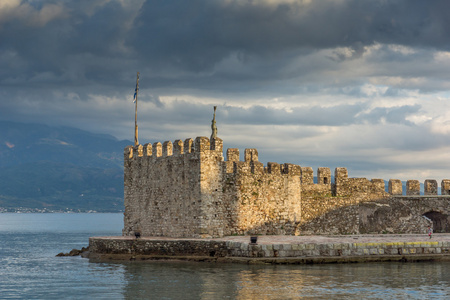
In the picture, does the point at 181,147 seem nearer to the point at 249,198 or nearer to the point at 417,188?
the point at 249,198

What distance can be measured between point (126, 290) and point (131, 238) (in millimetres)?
11294

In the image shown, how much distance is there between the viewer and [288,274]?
3359cm

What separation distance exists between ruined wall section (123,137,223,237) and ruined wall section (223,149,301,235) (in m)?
1.45

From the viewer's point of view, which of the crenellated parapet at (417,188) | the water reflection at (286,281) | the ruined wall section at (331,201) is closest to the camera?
the water reflection at (286,281)

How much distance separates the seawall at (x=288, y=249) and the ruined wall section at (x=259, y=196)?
4.45ft

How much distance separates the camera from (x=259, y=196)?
42.0m

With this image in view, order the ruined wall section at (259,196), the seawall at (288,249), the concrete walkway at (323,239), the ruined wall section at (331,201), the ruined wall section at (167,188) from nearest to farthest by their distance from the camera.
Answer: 1. the seawall at (288,249)
2. the concrete walkway at (323,239)
3. the ruined wall section at (167,188)
4. the ruined wall section at (259,196)
5. the ruined wall section at (331,201)

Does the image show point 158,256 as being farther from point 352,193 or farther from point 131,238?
point 352,193

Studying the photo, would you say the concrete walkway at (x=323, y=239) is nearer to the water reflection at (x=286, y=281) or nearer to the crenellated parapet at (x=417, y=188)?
the water reflection at (x=286, y=281)

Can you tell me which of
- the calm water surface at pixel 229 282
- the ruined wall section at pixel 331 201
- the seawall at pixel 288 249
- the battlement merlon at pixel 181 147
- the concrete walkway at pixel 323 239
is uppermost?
the battlement merlon at pixel 181 147

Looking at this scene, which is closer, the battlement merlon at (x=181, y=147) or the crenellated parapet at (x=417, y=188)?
the battlement merlon at (x=181, y=147)

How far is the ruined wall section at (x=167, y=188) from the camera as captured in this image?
132 ft

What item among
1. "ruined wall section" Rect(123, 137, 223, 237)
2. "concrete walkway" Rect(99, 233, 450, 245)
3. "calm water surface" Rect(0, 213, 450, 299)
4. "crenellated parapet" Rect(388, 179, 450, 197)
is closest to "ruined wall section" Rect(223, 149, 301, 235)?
"concrete walkway" Rect(99, 233, 450, 245)

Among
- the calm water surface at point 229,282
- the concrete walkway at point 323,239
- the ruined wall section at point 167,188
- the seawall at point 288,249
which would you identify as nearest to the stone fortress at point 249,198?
the ruined wall section at point 167,188
